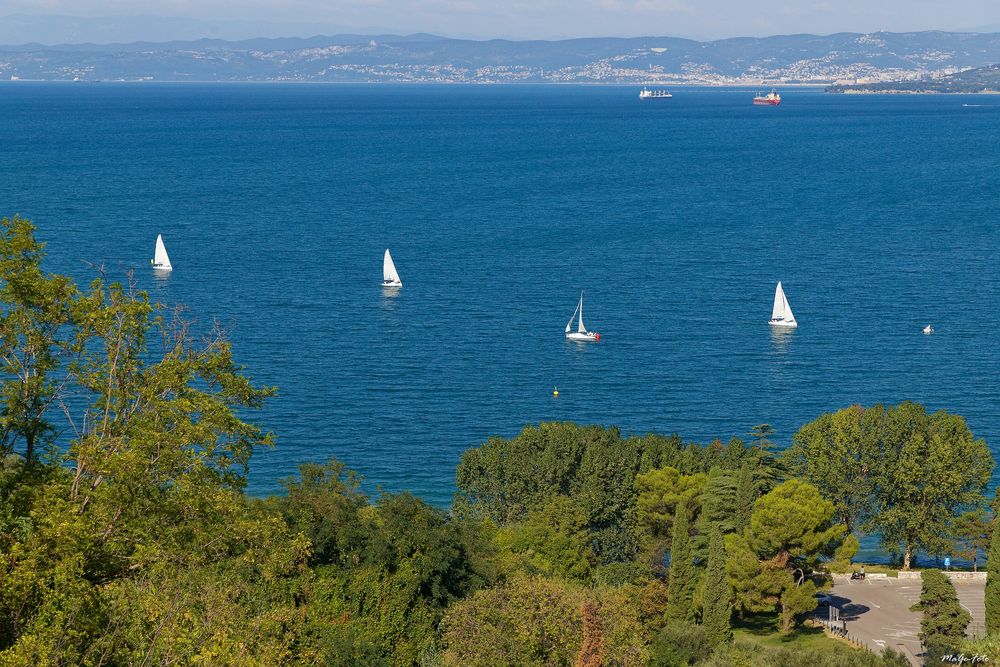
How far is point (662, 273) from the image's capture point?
117250 mm

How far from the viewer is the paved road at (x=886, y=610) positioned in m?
45.7

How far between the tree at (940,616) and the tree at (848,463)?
15.3m

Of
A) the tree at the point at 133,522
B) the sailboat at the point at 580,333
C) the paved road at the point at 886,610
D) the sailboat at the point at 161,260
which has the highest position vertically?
the tree at the point at 133,522

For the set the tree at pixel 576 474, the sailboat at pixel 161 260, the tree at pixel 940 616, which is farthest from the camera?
the sailboat at pixel 161 260

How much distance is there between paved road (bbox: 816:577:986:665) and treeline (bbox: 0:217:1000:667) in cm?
163

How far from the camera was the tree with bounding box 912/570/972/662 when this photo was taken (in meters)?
41.5

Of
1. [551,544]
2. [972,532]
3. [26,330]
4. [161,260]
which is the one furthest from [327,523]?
[161,260]

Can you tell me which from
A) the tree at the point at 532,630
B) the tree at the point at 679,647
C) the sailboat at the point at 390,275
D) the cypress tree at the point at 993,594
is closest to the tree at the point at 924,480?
the cypress tree at the point at 993,594

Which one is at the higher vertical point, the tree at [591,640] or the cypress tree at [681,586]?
the tree at [591,640]

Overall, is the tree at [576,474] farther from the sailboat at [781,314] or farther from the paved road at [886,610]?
the sailboat at [781,314]

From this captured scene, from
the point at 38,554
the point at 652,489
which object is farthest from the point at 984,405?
the point at 38,554

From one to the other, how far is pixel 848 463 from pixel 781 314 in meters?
40.2

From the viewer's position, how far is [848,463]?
58.7 m

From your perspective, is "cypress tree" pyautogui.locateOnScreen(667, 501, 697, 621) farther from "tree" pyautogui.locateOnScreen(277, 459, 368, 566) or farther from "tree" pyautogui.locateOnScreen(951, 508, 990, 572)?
"tree" pyautogui.locateOnScreen(951, 508, 990, 572)
